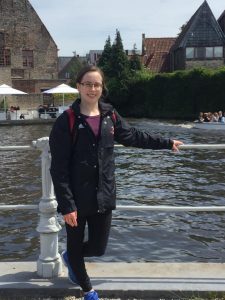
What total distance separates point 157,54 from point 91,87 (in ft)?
218

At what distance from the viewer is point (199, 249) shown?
888cm

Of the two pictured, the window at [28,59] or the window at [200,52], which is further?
the window at [28,59]

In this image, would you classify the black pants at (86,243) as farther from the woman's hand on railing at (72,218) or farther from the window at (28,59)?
the window at (28,59)

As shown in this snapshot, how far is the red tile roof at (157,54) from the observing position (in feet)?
221

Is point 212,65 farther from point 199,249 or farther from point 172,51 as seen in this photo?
point 199,249

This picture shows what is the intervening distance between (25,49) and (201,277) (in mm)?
61880

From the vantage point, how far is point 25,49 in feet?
209

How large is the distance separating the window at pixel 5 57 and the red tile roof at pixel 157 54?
18140 millimetres

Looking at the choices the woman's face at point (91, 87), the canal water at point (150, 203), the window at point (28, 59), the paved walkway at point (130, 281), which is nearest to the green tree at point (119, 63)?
the window at point (28, 59)

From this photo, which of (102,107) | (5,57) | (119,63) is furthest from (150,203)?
(5,57)

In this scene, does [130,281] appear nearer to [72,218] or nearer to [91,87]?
[72,218]

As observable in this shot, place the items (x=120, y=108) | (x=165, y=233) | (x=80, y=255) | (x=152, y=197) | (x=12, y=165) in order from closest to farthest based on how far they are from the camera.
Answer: (x=80, y=255) < (x=165, y=233) < (x=152, y=197) < (x=12, y=165) < (x=120, y=108)

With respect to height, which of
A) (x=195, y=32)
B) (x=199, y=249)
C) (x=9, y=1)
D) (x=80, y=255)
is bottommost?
(x=199, y=249)

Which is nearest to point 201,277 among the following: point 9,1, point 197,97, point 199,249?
point 199,249
